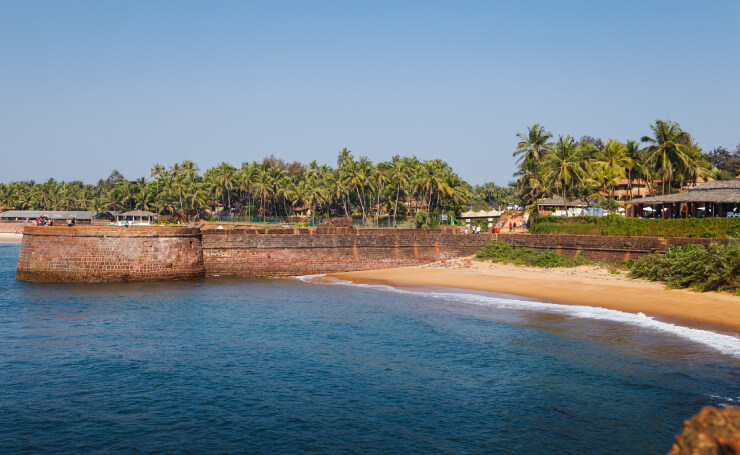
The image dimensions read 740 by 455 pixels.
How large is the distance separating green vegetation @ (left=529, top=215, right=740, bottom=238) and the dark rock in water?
3205 cm

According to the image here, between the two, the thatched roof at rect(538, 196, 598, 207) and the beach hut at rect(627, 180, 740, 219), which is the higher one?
the thatched roof at rect(538, 196, 598, 207)

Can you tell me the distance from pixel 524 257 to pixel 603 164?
2205cm

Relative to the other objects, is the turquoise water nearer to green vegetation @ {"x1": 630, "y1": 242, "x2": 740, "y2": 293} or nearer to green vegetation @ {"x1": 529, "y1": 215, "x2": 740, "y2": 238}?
green vegetation @ {"x1": 630, "y1": 242, "x2": 740, "y2": 293}

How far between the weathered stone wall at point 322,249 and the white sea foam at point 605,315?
767cm

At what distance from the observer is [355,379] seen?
17719mm

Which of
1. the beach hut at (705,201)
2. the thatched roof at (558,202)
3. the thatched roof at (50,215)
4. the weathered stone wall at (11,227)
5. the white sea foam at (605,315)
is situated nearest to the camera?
the white sea foam at (605,315)

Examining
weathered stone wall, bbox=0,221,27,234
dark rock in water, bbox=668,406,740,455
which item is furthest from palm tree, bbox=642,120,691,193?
weathered stone wall, bbox=0,221,27,234

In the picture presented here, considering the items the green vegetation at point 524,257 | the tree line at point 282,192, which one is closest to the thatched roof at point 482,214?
the tree line at point 282,192

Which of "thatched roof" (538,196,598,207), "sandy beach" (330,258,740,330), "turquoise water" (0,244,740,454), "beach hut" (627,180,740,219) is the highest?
"thatched roof" (538,196,598,207)

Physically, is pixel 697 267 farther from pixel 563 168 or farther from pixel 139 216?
pixel 139 216

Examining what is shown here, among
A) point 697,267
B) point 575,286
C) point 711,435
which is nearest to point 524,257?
point 575,286

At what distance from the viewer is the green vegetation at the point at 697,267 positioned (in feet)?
91.4

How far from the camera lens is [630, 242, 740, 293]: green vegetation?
27.8m

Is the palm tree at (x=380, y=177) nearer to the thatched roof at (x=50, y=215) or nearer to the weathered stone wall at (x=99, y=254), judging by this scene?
the weathered stone wall at (x=99, y=254)
